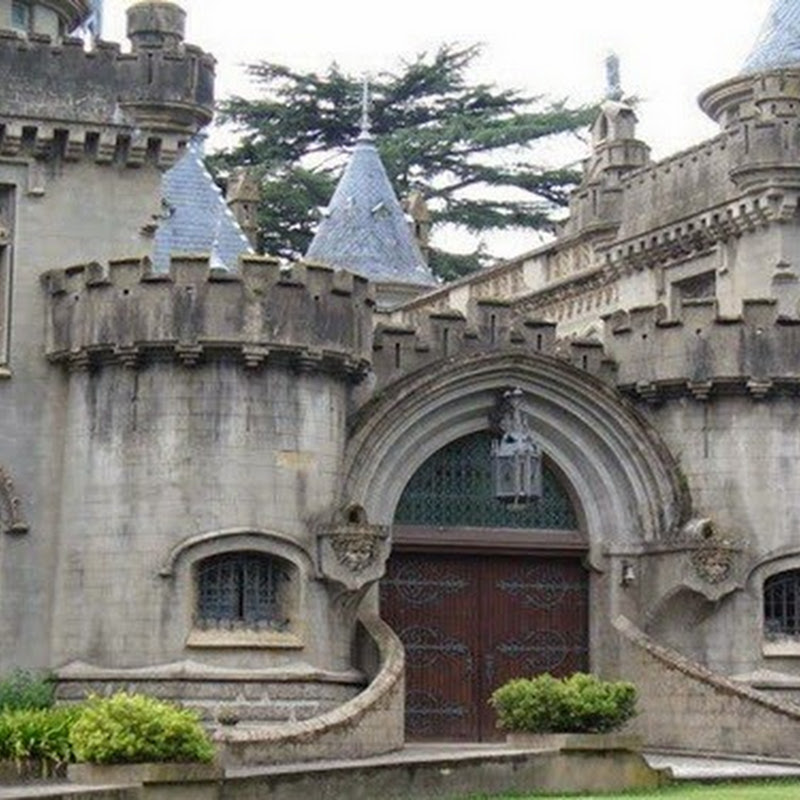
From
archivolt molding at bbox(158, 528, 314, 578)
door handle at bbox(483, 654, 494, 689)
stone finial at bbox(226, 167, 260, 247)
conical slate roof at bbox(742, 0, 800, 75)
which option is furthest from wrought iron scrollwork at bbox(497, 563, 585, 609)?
stone finial at bbox(226, 167, 260, 247)

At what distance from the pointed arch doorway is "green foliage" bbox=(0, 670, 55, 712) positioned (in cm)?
480

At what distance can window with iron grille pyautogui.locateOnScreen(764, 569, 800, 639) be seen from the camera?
29.7m

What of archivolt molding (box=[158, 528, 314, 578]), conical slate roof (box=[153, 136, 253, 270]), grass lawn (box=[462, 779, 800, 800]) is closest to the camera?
grass lawn (box=[462, 779, 800, 800])

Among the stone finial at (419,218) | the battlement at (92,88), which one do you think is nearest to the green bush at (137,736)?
the battlement at (92,88)

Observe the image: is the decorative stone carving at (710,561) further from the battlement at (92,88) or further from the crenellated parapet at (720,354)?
the battlement at (92,88)

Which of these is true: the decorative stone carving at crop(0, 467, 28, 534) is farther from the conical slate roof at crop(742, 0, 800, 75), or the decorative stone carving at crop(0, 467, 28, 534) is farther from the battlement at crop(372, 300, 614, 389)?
the conical slate roof at crop(742, 0, 800, 75)

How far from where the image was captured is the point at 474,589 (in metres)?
30.1

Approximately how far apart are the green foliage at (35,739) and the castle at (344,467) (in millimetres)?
1927

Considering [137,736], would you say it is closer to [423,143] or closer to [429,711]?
[429,711]

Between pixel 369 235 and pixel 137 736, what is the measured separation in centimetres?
2432

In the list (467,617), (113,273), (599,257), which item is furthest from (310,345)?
(599,257)

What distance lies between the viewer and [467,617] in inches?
1181

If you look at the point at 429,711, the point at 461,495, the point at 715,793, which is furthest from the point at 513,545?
the point at 715,793

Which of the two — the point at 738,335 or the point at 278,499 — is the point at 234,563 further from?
the point at 738,335
